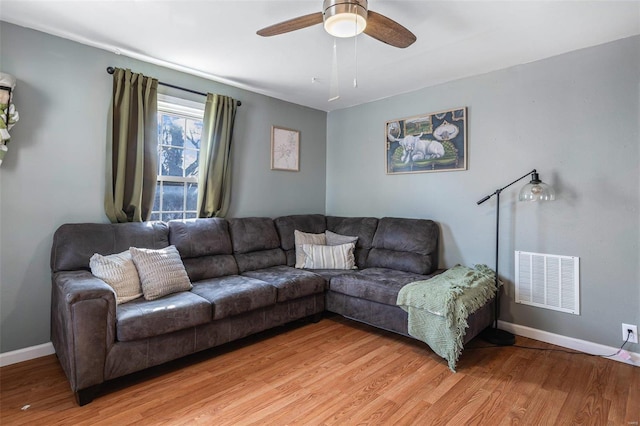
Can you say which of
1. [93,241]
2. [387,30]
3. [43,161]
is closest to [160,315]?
[93,241]

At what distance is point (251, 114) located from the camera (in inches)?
151

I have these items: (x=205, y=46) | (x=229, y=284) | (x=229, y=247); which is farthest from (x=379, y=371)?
(x=205, y=46)

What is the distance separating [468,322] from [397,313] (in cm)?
55

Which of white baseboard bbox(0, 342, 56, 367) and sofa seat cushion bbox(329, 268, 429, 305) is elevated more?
sofa seat cushion bbox(329, 268, 429, 305)

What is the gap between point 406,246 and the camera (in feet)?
11.3

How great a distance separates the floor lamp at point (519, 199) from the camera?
261 cm

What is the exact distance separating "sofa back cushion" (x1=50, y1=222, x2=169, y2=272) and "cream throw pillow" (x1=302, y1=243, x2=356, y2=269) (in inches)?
57.4

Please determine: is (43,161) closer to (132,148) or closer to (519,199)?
(132,148)

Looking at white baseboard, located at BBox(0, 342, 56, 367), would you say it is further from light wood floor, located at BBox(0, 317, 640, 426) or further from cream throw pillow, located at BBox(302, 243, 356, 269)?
→ cream throw pillow, located at BBox(302, 243, 356, 269)

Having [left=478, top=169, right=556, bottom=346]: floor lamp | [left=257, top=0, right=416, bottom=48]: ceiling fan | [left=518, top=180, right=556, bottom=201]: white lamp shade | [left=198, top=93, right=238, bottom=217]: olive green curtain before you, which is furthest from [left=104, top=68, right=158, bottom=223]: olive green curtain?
[left=518, top=180, right=556, bottom=201]: white lamp shade

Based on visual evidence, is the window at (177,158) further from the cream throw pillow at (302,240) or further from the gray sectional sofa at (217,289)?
the cream throw pillow at (302,240)

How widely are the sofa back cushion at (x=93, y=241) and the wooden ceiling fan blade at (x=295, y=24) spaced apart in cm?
190

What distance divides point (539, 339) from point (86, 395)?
342 centimetres

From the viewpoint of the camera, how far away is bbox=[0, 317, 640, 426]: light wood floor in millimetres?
1825
